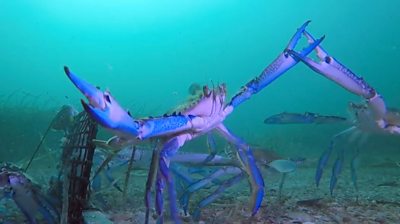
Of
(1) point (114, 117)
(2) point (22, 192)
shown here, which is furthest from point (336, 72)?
(2) point (22, 192)

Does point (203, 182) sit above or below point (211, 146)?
below

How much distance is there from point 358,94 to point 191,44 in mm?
114076

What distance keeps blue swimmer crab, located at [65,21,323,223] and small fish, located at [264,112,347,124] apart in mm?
1716

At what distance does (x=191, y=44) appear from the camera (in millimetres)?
115500

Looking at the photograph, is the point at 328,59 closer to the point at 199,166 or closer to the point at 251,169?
the point at 251,169

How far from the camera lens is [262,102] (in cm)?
9506

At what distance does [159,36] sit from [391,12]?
6156cm

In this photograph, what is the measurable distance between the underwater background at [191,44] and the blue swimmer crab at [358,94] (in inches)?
1933

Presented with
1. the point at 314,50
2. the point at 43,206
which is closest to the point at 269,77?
the point at 314,50

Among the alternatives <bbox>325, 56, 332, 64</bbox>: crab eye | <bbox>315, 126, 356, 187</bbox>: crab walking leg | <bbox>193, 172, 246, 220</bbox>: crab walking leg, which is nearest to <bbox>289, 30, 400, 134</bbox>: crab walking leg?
<bbox>325, 56, 332, 64</bbox>: crab eye

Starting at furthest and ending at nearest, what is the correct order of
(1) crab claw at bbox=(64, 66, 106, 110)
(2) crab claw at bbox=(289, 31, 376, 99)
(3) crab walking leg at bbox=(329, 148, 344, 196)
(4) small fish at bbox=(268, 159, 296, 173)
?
(3) crab walking leg at bbox=(329, 148, 344, 196)
(4) small fish at bbox=(268, 159, 296, 173)
(2) crab claw at bbox=(289, 31, 376, 99)
(1) crab claw at bbox=(64, 66, 106, 110)

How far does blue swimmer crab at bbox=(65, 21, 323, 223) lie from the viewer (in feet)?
6.09

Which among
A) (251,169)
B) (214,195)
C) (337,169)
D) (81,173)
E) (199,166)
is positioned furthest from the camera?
(337,169)

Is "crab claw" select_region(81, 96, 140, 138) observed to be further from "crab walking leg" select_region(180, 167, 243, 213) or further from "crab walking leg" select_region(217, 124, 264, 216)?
"crab walking leg" select_region(180, 167, 243, 213)
